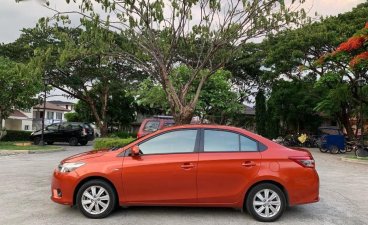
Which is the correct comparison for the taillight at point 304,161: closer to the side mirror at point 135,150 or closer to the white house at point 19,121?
the side mirror at point 135,150

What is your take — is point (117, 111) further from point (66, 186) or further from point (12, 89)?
point (66, 186)

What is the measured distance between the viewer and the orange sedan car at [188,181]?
709cm

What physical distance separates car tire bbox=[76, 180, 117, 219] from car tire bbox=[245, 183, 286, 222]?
2.29 metres

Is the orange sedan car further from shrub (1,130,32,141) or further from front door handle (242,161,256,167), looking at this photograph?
shrub (1,130,32,141)

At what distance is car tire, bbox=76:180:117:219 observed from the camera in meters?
7.10

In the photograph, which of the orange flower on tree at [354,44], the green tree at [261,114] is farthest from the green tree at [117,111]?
the orange flower on tree at [354,44]

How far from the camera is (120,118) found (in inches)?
1950

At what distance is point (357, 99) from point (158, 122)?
13.8m

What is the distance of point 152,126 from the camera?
696 inches

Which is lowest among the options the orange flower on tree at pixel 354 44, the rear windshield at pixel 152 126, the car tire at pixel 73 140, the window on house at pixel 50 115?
the car tire at pixel 73 140

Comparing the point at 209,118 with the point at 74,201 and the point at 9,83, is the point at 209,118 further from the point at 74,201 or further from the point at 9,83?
the point at 74,201

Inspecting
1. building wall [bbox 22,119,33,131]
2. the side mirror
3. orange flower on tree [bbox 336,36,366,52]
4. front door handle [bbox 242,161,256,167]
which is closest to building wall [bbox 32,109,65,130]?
building wall [bbox 22,119,33,131]

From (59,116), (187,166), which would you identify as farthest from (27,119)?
(187,166)

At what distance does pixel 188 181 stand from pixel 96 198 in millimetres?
1546
